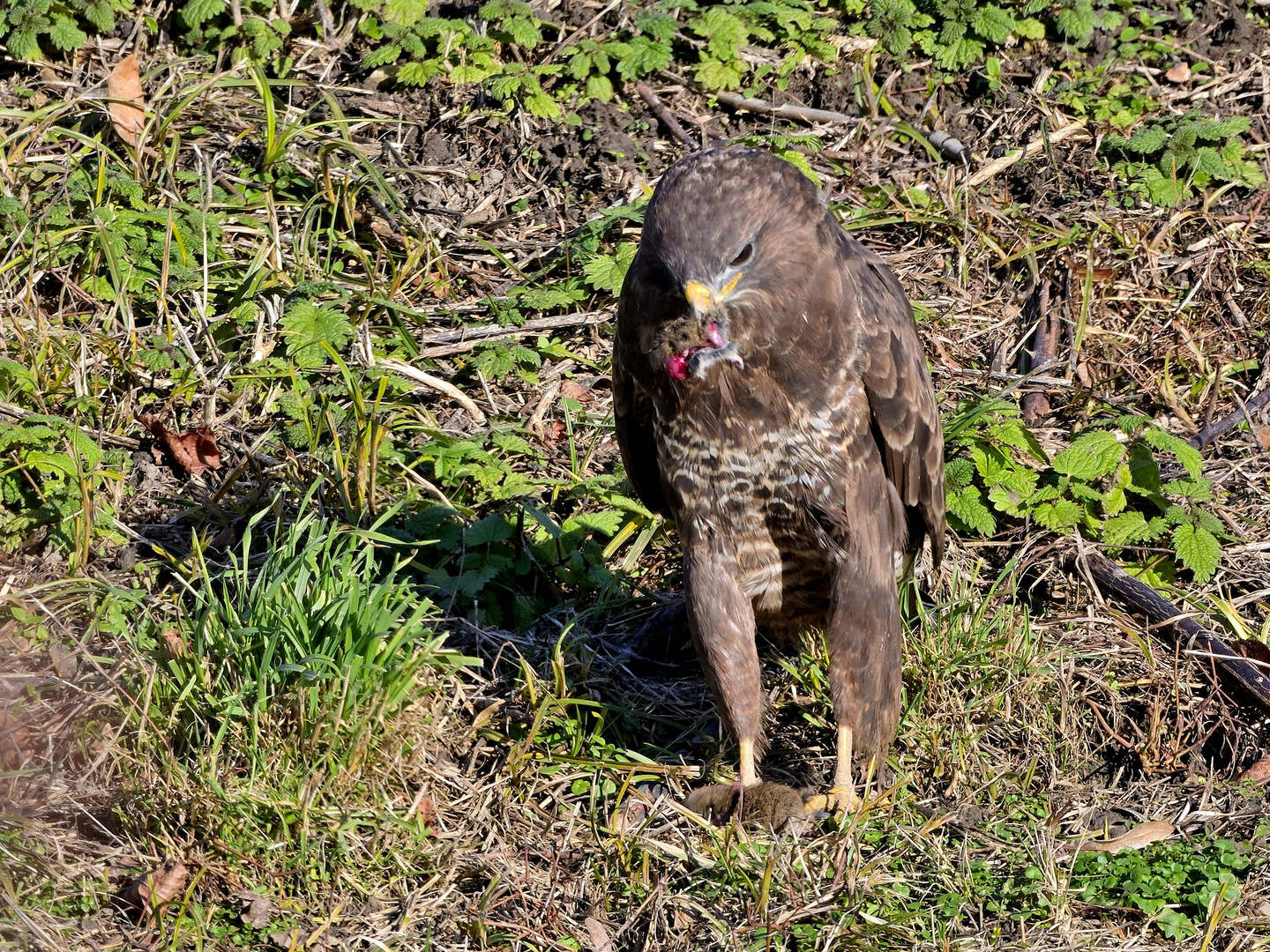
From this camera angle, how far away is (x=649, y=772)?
158 inches

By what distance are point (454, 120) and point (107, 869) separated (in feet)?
12.7

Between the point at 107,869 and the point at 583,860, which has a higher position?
the point at 107,869

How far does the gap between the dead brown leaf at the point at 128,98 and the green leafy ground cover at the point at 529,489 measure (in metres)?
0.08

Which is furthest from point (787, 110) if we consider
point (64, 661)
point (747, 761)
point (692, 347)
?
point (64, 661)

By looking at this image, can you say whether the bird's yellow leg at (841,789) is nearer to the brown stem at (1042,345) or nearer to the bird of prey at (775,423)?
the bird of prey at (775,423)

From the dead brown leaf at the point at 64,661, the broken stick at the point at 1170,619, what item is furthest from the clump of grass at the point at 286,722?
the broken stick at the point at 1170,619

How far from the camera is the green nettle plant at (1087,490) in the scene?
4742mm

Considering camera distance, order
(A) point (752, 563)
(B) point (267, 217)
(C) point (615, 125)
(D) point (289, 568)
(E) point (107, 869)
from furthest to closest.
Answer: (C) point (615, 125)
(B) point (267, 217)
(A) point (752, 563)
(D) point (289, 568)
(E) point (107, 869)

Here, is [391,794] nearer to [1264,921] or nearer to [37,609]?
[37,609]

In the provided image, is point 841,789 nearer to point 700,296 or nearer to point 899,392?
point 899,392

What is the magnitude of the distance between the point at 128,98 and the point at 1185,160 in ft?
15.0

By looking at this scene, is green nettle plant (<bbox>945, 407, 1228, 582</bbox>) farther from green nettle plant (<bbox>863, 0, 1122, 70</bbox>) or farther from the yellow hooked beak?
green nettle plant (<bbox>863, 0, 1122, 70</bbox>)

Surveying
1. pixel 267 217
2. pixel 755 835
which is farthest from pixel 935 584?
pixel 267 217

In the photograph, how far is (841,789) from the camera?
155 inches
